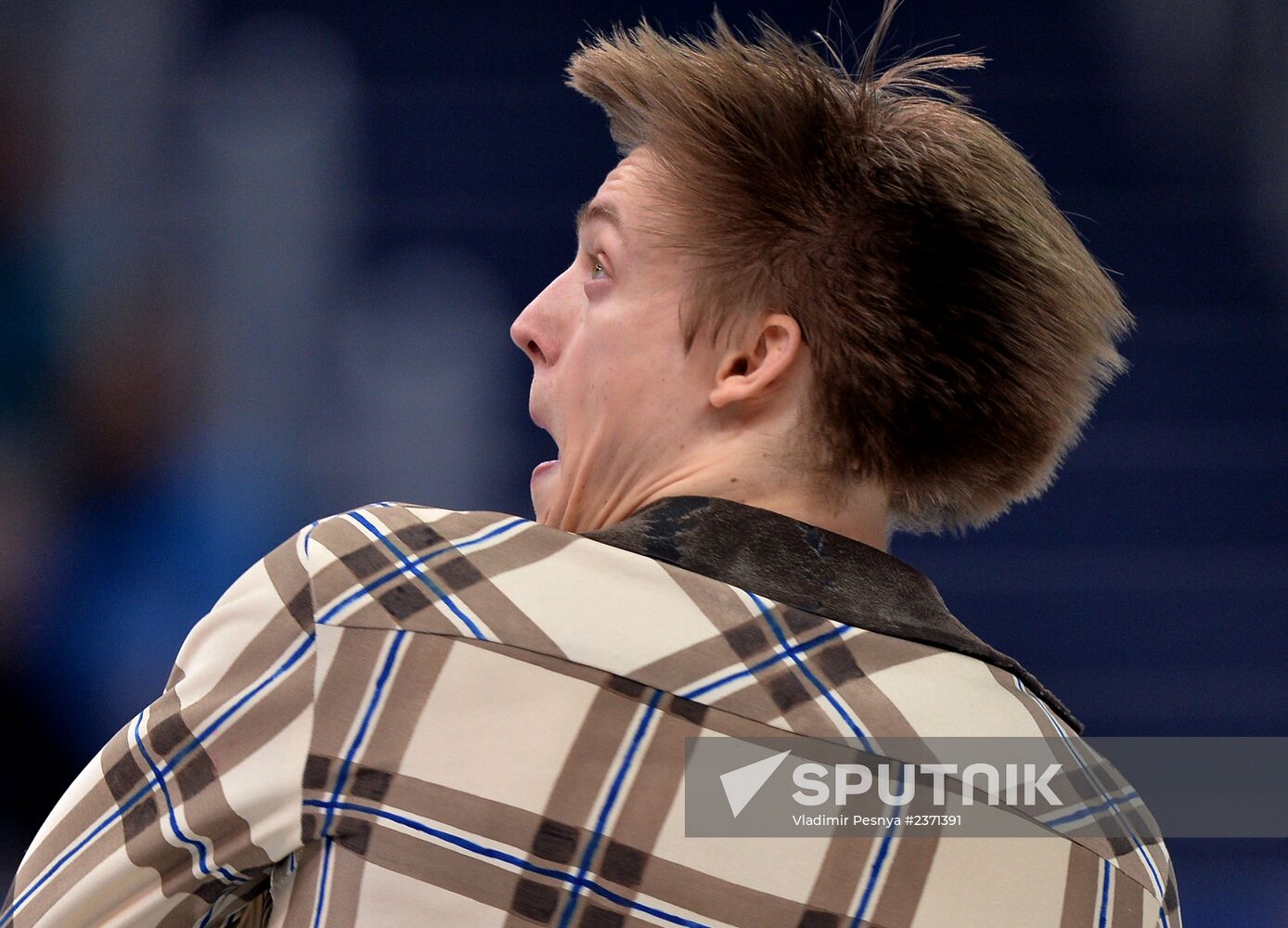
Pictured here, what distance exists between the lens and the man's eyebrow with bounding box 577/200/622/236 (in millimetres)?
984

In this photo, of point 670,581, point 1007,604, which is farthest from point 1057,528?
point 670,581

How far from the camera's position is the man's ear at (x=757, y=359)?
898 millimetres

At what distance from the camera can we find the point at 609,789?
28.6 inches

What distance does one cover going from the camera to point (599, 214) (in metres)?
1.00

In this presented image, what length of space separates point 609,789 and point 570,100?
257 centimetres

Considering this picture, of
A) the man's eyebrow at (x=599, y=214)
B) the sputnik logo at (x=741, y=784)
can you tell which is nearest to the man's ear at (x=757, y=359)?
the man's eyebrow at (x=599, y=214)

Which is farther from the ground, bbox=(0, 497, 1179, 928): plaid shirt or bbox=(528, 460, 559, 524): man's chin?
bbox=(528, 460, 559, 524): man's chin

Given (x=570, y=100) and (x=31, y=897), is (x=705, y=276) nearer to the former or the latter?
(x=31, y=897)

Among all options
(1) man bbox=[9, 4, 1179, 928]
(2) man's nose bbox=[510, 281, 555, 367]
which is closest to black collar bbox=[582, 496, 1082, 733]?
(1) man bbox=[9, 4, 1179, 928]

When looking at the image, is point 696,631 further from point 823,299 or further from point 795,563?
point 823,299

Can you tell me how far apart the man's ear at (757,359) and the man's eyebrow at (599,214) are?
14cm

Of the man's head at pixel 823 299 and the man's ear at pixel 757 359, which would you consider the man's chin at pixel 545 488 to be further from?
the man's ear at pixel 757 359

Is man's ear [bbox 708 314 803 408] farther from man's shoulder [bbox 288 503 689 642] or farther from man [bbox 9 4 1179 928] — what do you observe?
man's shoulder [bbox 288 503 689 642]

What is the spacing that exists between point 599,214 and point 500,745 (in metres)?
0.43
